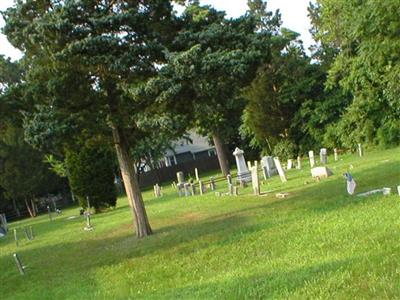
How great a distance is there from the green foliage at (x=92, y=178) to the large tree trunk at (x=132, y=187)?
1275 centimetres

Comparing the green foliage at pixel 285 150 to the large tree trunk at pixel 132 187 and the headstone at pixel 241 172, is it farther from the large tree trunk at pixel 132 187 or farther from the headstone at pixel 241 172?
the large tree trunk at pixel 132 187

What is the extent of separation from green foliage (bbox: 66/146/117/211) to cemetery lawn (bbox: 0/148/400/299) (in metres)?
9.12

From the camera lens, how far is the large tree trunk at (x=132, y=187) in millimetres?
16500

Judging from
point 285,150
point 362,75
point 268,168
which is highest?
point 362,75

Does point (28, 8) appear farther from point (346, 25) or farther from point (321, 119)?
point (321, 119)

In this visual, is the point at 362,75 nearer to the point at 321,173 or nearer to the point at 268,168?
the point at 268,168

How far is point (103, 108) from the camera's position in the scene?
15.9 meters

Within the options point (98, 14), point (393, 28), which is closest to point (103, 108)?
point (98, 14)

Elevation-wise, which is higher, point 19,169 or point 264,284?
point 19,169

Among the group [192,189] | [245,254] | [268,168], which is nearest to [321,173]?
[268,168]

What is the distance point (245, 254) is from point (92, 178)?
66.2 ft

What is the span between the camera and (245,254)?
10.3 m

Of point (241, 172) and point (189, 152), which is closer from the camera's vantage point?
point (241, 172)

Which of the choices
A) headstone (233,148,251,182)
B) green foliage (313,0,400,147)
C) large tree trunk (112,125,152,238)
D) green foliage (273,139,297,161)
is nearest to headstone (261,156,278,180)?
headstone (233,148,251,182)
